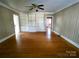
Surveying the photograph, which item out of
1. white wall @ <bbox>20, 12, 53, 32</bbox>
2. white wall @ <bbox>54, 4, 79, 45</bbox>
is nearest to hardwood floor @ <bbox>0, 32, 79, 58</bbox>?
white wall @ <bbox>54, 4, 79, 45</bbox>

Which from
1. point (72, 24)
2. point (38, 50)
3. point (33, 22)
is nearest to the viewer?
point (38, 50)

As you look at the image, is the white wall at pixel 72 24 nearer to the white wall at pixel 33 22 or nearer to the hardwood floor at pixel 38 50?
the hardwood floor at pixel 38 50

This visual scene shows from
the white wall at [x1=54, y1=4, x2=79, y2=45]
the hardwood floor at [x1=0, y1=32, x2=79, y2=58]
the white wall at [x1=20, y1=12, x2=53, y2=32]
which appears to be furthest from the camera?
the white wall at [x1=20, y1=12, x2=53, y2=32]

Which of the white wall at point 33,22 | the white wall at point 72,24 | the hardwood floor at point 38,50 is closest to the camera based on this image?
the hardwood floor at point 38,50

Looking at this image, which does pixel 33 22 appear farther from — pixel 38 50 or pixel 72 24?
pixel 38 50

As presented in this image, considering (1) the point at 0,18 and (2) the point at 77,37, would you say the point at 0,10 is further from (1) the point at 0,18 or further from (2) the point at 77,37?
(2) the point at 77,37

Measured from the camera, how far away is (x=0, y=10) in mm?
4664

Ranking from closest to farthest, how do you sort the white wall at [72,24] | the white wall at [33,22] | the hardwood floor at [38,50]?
the hardwood floor at [38,50]
the white wall at [72,24]
the white wall at [33,22]

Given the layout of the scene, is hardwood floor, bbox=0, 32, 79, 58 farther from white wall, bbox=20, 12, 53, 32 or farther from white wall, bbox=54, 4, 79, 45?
white wall, bbox=20, 12, 53, 32

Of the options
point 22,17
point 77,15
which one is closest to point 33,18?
point 22,17

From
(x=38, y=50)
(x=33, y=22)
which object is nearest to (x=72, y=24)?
(x=38, y=50)

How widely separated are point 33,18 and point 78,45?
20.6ft

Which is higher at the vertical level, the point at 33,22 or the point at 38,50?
the point at 33,22

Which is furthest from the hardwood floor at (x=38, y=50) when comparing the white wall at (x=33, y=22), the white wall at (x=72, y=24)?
the white wall at (x=33, y=22)
